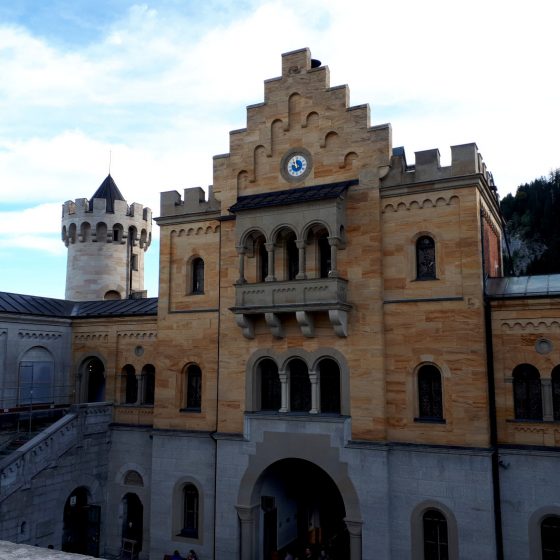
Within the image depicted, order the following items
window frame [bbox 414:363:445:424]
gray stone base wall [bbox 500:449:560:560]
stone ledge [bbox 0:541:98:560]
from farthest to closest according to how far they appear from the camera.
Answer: window frame [bbox 414:363:445:424], gray stone base wall [bbox 500:449:560:560], stone ledge [bbox 0:541:98:560]

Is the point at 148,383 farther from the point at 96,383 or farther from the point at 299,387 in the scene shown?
the point at 299,387

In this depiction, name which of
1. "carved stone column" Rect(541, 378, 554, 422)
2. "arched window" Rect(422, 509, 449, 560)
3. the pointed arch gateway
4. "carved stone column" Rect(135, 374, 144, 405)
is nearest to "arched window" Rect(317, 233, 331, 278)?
the pointed arch gateway

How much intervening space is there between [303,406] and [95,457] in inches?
407

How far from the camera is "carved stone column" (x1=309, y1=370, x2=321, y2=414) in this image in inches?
814

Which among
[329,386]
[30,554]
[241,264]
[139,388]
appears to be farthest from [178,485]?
[30,554]

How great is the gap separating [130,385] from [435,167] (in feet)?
56.9

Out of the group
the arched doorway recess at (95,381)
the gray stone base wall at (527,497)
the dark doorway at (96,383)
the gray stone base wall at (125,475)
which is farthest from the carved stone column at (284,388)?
the dark doorway at (96,383)

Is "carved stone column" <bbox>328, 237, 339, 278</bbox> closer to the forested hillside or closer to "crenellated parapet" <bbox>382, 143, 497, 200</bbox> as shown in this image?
"crenellated parapet" <bbox>382, 143, 497, 200</bbox>

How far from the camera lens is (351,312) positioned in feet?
67.5

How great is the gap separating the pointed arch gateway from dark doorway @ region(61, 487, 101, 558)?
753 cm

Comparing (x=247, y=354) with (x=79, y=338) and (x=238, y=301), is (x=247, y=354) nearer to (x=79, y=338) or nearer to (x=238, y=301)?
(x=238, y=301)

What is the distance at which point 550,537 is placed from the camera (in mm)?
17594

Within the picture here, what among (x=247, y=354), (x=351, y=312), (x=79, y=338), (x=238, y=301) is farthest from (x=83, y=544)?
(x=351, y=312)

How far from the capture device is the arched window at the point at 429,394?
63.3 feet
